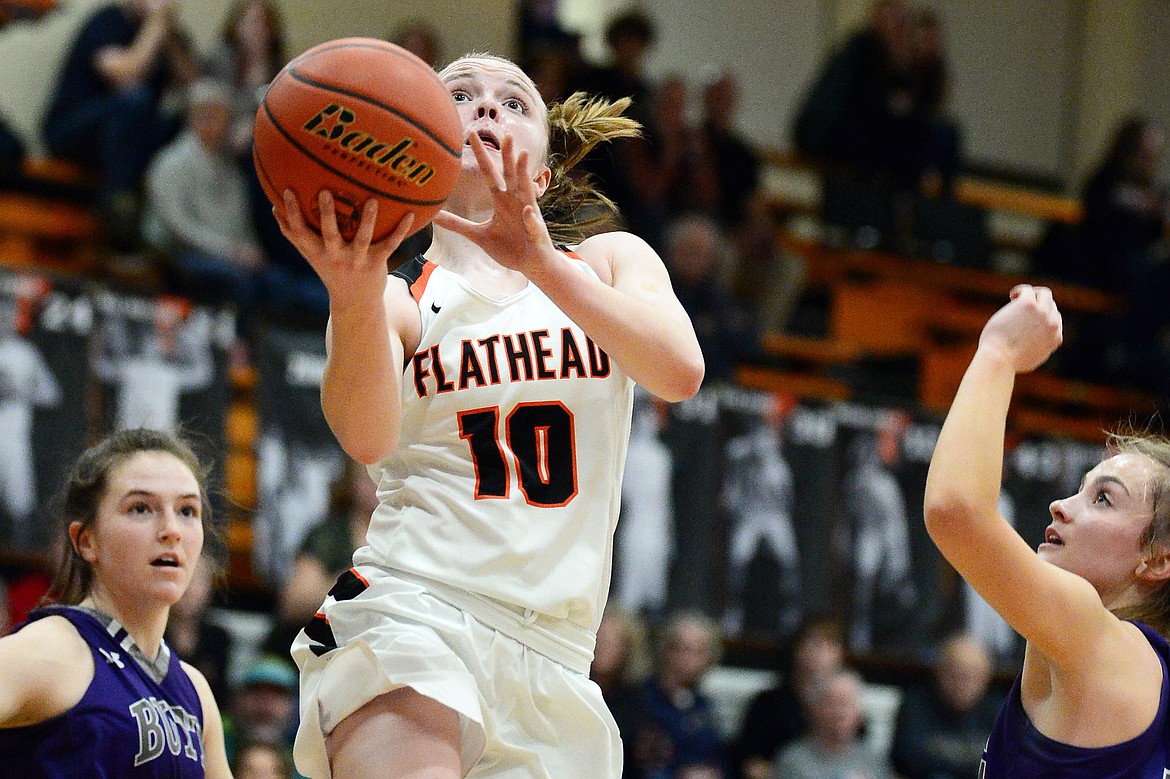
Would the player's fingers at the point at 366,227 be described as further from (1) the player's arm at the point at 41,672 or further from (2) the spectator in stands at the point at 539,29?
(2) the spectator in stands at the point at 539,29

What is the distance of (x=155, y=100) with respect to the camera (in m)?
8.60

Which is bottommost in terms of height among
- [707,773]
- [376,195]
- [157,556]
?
[707,773]

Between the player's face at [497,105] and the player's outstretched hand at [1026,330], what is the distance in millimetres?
991

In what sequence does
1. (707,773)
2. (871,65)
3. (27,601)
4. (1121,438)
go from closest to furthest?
(1121,438) → (27,601) → (707,773) → (871,65)

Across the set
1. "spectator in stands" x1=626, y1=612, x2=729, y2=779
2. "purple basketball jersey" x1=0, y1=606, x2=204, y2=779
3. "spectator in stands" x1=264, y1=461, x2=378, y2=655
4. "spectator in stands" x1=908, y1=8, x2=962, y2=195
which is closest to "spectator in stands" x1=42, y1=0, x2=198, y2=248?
"spectator in stands" x1=264, y1=461, x2=378, y2=655

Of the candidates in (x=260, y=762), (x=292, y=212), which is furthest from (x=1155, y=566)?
(x=260, y=762)

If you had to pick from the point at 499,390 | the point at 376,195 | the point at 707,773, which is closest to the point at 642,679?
the point at 707,773

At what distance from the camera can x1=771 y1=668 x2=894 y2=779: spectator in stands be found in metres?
7.98

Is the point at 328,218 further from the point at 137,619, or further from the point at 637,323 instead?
the point at 137,619

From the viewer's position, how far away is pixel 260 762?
6.20m

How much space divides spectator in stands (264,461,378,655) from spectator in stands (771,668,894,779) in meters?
2.39

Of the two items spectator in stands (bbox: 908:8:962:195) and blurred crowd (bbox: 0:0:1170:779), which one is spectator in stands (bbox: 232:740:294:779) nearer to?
blurred crowd (bbox: 0:0:1170:779)

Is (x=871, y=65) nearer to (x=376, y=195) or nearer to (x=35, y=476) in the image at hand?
(x=35, y=476)

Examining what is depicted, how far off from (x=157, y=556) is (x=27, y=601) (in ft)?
11.2
